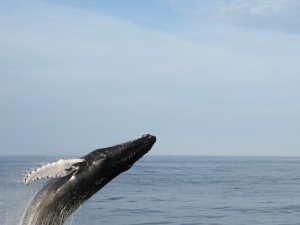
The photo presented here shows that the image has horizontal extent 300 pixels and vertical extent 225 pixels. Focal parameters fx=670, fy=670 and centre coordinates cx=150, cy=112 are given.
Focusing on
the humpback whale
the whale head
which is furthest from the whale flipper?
the whale head

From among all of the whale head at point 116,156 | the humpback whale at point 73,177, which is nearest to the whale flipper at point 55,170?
the humpback whale at point 73,177

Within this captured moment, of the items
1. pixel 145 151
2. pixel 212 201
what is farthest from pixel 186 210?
pixel 145 151

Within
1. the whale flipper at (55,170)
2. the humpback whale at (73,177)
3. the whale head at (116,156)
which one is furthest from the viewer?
the whale head at (116,156)

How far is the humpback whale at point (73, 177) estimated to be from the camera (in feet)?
36.3

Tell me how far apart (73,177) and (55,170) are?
458mm

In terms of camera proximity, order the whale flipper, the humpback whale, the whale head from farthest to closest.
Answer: the whale head
the humpback whale
the whale flipper

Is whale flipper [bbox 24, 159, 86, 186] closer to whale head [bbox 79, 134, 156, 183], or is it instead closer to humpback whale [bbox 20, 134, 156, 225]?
humpback whale [bbox 20, 134, 156, 225]

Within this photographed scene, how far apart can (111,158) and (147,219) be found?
1782 cm

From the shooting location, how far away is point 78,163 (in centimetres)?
1139

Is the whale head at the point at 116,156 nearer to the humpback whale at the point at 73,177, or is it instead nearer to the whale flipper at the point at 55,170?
the humpback whale at the point at 73,177

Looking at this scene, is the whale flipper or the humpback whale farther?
the humpback whale

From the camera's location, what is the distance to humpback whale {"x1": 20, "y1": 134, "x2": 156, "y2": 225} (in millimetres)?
11055

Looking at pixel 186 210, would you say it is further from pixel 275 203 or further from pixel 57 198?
pixel 57 198

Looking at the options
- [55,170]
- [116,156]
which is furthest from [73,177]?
[116,156]
